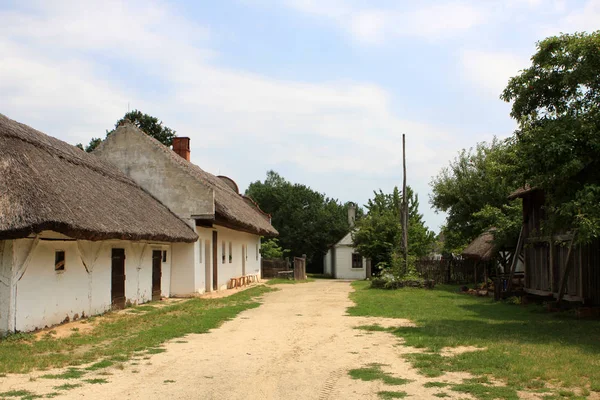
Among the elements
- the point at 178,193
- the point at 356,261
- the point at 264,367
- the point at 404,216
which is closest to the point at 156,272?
the point at 178,193

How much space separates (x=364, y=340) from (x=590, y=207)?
500cm

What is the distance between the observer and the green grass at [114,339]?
30.7 feet

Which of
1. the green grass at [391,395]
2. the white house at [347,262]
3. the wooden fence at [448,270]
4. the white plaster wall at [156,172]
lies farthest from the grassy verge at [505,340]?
the white house at [347,262]

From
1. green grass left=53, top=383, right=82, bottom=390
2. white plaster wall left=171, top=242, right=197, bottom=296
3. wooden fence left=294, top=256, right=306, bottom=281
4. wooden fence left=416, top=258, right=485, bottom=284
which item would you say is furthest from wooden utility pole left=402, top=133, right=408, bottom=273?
green grass left=53, top=383, right=82, bottom=390

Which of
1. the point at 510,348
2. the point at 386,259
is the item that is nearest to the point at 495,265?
the point at 386,259

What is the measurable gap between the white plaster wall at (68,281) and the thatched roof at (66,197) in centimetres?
89

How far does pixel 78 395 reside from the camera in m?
7.05

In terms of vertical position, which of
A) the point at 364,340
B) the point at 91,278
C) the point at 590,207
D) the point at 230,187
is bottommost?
the point at 364,340

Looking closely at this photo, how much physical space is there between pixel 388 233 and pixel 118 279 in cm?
2009

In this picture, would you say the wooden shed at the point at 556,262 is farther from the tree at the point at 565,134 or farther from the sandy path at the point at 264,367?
the sandy path at the point at 264,367

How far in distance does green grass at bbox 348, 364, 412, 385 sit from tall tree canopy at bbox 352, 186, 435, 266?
24.9 meters

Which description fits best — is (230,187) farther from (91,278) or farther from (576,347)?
(576,347)

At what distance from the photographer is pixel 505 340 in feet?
36.6

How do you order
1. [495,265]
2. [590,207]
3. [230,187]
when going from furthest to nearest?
[230,187], [495,265], [590,207]
